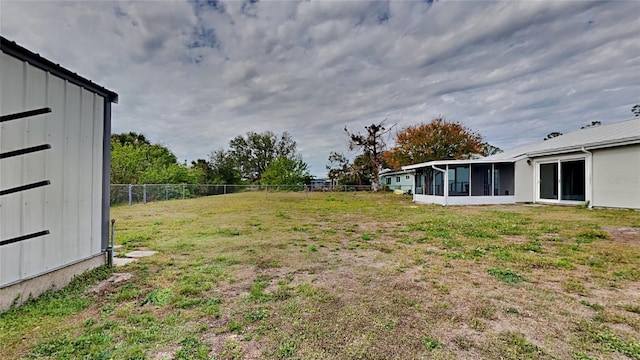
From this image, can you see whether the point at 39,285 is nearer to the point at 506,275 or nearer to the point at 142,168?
the point at 506,275

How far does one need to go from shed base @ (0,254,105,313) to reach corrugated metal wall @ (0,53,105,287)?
0.06 m

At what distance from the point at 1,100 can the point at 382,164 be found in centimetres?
3036

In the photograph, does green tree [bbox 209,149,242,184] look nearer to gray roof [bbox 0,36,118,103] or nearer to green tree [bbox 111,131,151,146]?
green tree [bbox 111,131,151,146]

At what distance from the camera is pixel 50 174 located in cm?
287

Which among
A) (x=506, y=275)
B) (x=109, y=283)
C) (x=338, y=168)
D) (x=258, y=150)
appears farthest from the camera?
(x=258, y=150)

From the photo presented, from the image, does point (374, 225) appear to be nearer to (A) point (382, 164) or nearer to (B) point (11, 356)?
(B) point (11, 356)

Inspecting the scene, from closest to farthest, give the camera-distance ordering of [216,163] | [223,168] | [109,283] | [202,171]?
[109,283] → [202,171] → [223,168] → [216,163]

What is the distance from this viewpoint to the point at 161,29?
8102 millimetres

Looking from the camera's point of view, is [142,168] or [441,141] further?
[441,141]

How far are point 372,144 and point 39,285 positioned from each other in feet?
96.5

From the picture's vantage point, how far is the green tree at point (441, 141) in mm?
24641

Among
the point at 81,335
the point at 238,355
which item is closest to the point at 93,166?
the point at 81,335

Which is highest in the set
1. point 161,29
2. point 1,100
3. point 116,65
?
point 161,29

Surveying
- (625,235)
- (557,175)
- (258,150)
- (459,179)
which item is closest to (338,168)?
(258,150)
